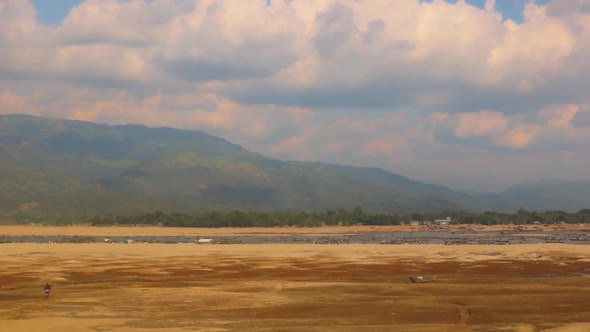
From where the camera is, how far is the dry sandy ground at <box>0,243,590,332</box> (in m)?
34.1

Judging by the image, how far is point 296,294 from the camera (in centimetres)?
4466

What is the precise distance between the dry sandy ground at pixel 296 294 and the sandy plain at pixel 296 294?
0.08 m

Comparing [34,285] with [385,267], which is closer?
[34,285]

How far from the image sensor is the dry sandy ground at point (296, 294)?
34.1 metres

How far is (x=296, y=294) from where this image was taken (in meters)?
44.7

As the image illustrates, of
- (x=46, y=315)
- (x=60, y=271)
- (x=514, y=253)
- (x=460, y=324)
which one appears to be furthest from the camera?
(x=514, y=253)

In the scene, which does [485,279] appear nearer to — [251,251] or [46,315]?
[46,315]

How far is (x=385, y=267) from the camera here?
210 ft

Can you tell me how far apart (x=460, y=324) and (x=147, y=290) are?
22884 millimetres

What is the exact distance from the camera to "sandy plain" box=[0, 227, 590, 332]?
34125 millimetres

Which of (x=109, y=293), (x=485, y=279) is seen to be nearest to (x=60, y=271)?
(x=109, y=293)

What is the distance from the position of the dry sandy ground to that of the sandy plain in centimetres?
Answer: 8

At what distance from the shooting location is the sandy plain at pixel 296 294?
3412 centimetres

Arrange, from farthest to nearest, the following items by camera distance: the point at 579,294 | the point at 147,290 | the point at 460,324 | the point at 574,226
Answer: the point at 574,226 < the point at 147,290 < the point at 579,294 < the point at 460,324
